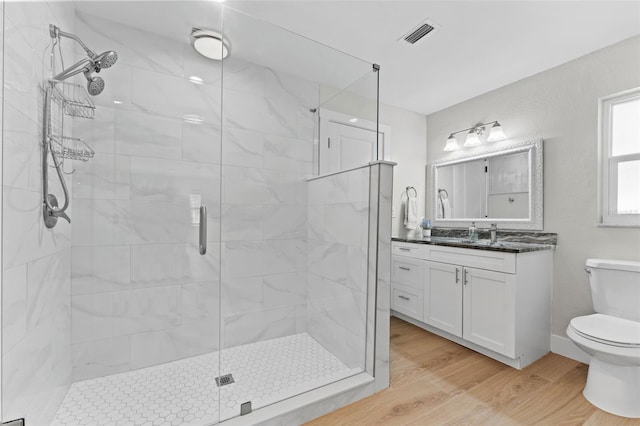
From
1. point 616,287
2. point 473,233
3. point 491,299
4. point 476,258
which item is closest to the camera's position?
point 616,287

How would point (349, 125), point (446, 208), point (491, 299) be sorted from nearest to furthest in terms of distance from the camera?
point (491, 299), point (349, 125), point (446, 208)

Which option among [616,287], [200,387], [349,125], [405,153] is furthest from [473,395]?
[405,153]

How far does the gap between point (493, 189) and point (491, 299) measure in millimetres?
1148

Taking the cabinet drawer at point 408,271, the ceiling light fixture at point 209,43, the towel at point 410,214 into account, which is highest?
the ceiling light fixture at point 209,43

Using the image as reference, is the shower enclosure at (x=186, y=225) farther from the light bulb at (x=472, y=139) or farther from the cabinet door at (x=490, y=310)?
the light bulb at (x=472, y=139)

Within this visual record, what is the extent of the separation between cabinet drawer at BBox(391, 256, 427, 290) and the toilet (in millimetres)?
1063

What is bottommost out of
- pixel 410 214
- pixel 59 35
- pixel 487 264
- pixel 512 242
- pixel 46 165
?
pixel 487 264

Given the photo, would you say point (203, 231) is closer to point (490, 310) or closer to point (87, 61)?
point (87, 61)

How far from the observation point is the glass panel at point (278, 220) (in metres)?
1.89

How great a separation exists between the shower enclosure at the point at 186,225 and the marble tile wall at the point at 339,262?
0.5 inches

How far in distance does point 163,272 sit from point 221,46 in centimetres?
160

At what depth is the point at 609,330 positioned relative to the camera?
1610mm

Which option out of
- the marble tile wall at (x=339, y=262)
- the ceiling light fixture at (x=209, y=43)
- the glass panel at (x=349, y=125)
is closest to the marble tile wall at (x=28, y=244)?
the ceiling light fixture at (x=209, y=43)

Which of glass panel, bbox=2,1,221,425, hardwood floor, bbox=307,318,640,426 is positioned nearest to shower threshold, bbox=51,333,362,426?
glass panel, bbox=2,1,221,425
